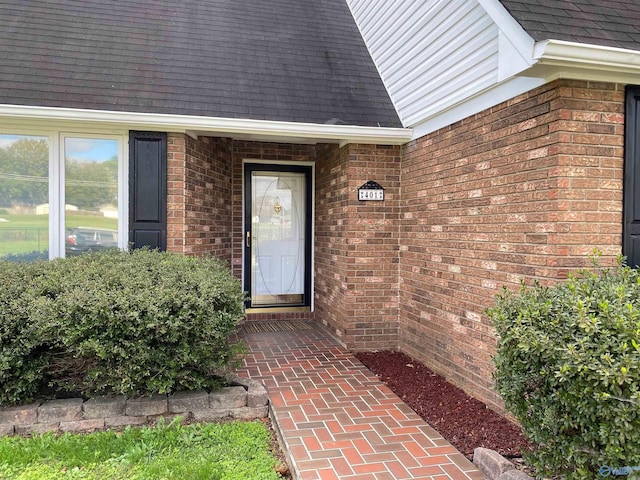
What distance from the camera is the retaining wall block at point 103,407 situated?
3553 millimetres

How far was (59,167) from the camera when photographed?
5.06 m

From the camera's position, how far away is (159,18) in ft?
20.8

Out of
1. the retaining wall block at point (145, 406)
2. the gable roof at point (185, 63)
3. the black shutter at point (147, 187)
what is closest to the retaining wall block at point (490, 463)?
the retaining wall block at point (145, 406)

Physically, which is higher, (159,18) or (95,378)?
(159,18)

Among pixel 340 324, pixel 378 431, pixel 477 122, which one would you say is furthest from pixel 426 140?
pixel 378 431

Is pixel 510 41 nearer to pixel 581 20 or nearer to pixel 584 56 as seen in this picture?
pixel 584 56

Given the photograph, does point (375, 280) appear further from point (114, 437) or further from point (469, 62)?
point (114, 437)

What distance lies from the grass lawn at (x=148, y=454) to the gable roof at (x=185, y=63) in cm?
349

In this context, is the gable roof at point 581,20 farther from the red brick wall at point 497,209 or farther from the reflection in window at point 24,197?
the reflection in window at point 24,197

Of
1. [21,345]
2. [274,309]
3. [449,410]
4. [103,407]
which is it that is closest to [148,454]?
[103,407]

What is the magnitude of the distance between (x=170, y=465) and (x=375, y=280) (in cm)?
343

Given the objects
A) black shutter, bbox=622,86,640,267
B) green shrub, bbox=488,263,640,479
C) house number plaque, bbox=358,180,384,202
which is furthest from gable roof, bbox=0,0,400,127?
green shrub, bbox=488,263,640,479

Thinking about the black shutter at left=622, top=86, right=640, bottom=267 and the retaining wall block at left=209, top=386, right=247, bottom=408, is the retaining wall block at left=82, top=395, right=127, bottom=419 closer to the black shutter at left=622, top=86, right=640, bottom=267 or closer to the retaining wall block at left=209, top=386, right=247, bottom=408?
the retaining wall block at left=209, top=386, right=247, bottom=408

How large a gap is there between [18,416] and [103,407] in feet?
2.06
